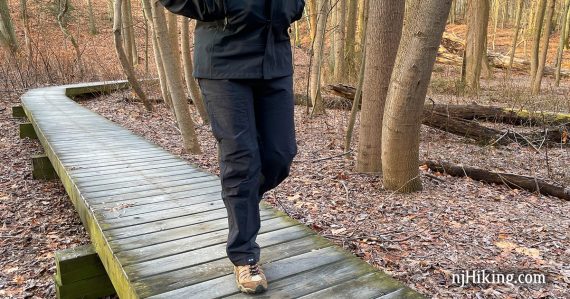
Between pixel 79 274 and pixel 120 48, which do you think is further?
pixel 120 48

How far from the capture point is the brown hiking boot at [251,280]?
257 centimetres

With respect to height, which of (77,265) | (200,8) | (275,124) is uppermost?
(200,8)

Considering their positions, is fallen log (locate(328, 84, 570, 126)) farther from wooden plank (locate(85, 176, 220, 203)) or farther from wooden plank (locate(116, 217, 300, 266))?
wooden plank (locate(116, 217, 300, 266))

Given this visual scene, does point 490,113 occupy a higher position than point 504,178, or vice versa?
point 490,113

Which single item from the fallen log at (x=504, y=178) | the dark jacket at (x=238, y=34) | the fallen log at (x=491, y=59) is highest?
the dark jacket at (x=238, y=34)

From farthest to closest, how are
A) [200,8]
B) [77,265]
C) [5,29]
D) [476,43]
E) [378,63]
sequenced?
1. [5,29]
2. [476,43]
3. [378,63]
4. [77,265]
5. [200,8]

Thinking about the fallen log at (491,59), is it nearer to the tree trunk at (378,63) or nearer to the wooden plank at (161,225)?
the tree trunk at (378,63)

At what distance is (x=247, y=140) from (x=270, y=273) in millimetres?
928

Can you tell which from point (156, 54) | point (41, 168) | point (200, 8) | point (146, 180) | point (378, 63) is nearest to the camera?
point (200, 8)

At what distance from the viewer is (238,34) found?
2338 mm

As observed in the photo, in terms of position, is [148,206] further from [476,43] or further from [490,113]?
[476,43]

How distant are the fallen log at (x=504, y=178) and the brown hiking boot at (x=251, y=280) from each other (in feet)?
14.0

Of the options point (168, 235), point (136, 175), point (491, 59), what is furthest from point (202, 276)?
point (491, 59)

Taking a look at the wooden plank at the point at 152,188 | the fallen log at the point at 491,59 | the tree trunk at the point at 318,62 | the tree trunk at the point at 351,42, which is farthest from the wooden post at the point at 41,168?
the fallen log at the point at 491,59
